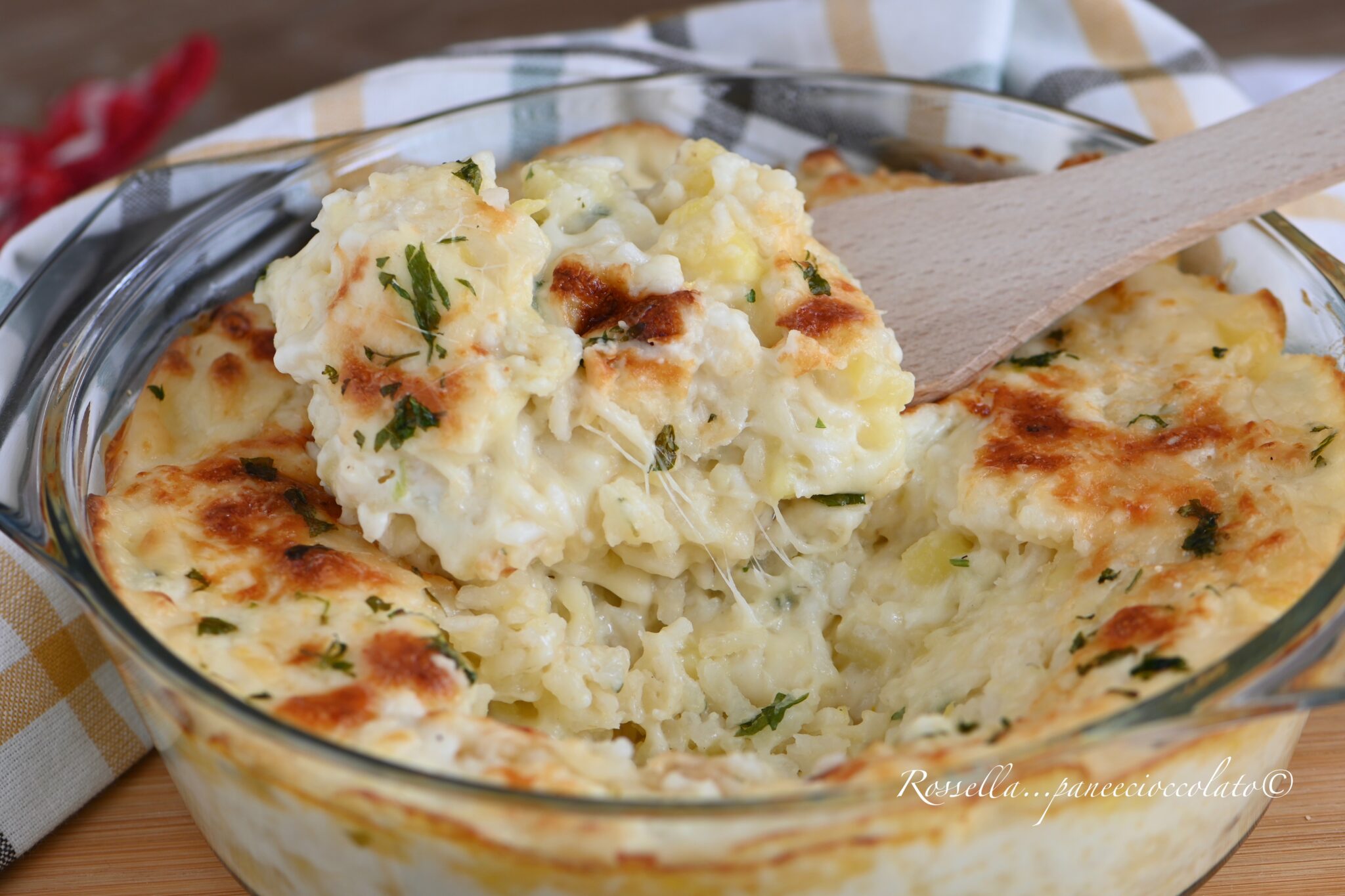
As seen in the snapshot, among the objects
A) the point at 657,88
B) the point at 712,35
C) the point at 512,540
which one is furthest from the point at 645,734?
the point at 712,35

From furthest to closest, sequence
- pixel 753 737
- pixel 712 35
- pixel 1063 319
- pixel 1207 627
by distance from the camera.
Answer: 1. pixel 712 35
2. pixel 1063 319
3. pixel 753 737
4. pixel 1207 627

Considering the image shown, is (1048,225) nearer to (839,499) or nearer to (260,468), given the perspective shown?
(839,499)

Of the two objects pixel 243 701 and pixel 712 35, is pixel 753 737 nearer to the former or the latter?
pixel 243 701

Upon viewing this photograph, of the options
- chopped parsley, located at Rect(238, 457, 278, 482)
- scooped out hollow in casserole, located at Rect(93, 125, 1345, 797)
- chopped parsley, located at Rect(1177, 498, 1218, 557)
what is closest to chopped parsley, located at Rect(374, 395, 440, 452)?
scooped out hollow in casserole, located at Rect(93, 125, 1345, 797)

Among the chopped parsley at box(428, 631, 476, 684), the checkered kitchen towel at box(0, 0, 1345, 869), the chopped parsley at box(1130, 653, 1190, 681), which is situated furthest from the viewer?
the checkered kitchen towel at box(0, 0, 1345, 869)

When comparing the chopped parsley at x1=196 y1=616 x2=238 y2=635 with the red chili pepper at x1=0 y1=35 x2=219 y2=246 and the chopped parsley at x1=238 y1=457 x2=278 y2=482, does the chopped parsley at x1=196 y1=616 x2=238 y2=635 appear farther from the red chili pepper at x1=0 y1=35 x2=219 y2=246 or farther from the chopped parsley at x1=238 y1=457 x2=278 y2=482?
the red chili pepper at x1=0 y1=35 x2=219 y2=246

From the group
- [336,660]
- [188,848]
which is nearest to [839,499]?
[336,660]
